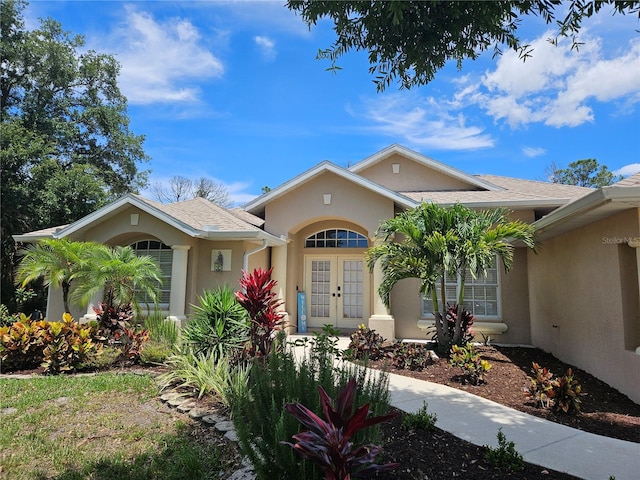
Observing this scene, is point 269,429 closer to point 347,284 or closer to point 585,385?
point 585,385

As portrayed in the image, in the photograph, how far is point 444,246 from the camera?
26.0 ft

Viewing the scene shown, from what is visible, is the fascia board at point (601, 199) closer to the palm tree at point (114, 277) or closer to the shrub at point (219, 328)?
the shrub at point (219, 328)

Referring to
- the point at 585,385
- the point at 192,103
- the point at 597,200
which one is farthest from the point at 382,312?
the point at 192,103

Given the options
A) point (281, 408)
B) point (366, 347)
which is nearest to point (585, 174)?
point (366, 347)

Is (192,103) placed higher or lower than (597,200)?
higher

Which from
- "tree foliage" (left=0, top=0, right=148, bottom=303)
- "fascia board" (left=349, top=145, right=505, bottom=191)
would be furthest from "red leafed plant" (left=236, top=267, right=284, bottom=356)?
"tree foliage" (left=0, top=0, right=148, bottom=303)

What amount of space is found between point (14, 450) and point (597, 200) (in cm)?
805

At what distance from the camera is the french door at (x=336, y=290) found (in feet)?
→ 42.7

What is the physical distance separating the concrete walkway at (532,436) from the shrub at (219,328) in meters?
2.99

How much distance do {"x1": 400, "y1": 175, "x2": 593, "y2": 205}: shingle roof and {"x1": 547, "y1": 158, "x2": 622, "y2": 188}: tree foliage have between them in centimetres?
2475

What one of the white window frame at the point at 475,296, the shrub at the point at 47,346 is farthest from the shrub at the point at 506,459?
the white window frame at the point at 475,296

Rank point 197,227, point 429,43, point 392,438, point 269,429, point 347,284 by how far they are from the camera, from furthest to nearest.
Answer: point 347,284, point 197,227, point 429,43, point 392,438, point 269,429

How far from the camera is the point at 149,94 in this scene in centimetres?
1379

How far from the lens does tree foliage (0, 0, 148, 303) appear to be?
17594mm
